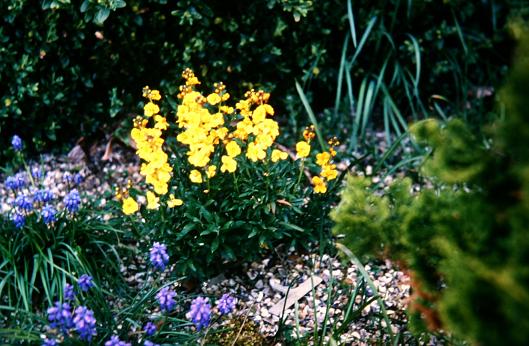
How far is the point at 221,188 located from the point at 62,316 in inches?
34.9

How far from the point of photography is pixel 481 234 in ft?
4.66

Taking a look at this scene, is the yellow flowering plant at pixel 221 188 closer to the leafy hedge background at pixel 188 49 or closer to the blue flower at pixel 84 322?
the blue flower at pixel 84 322

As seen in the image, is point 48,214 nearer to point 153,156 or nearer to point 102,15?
point 153,156

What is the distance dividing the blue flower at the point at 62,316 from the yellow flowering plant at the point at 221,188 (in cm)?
50

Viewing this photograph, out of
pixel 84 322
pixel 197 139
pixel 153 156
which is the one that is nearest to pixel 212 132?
pixel 197 139

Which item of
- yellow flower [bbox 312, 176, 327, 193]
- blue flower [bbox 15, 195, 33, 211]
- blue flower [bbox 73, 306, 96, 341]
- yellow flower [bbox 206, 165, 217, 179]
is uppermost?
blue flower [bbox 15, 195, 33, 211]

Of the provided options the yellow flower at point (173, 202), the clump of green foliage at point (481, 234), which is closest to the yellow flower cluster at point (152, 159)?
the yellow flower at point (173, 202)

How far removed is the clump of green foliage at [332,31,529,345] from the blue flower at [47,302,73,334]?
44.0 inches

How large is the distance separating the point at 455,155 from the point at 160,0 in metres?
2.22

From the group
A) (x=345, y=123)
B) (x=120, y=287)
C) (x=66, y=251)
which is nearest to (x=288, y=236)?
(x=120, y=287)

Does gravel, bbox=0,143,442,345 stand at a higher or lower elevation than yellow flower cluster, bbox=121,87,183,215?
lower

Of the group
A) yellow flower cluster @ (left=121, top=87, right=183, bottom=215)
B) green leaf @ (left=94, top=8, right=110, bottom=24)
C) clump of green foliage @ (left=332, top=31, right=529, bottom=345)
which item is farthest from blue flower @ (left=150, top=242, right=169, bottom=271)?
green leaf @ (left=94, top=8, right=110, bottom=24)

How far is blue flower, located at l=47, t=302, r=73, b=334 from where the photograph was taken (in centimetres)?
198

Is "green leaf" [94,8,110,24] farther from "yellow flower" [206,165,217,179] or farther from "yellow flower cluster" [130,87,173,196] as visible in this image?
"yellow flower" [206,165,217,179]
